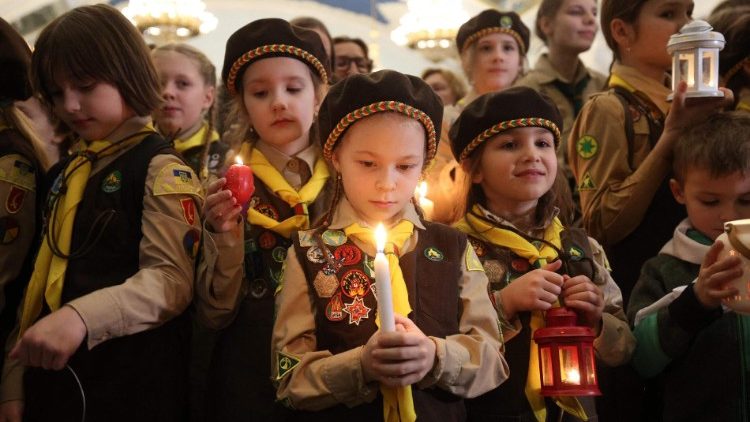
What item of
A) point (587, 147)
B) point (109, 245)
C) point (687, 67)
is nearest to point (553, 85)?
point (587, 147)

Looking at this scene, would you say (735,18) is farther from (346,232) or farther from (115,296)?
(115,296)

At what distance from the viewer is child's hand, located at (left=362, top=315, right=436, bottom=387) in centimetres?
222

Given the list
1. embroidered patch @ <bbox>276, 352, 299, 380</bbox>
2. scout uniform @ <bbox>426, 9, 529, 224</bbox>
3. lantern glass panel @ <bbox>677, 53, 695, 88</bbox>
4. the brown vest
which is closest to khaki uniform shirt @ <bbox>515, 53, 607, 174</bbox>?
scout uniform @ <bbox>426, 9, 529, 224</bbox>

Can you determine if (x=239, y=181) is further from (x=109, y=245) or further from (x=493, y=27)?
(x=493, y=27)

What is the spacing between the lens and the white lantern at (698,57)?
10.5ft

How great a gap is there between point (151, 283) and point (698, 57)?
193cm

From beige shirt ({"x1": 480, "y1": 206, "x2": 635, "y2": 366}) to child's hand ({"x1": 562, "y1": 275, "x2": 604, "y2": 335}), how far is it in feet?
0.41

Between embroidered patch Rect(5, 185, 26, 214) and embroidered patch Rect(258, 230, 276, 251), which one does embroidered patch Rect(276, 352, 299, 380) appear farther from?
embroidered patch Rect(5, 185, 26, 214)

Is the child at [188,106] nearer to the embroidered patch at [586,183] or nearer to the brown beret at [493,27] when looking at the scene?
the brown beret at [493,27]

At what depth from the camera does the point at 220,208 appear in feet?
8.82

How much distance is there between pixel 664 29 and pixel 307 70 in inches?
56.8

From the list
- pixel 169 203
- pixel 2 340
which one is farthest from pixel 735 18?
pixel 2 340

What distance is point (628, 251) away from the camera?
11.5 feet

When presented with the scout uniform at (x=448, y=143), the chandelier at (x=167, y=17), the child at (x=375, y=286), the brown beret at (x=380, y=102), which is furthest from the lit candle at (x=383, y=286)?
the chandelier at (x=167, y=17)
